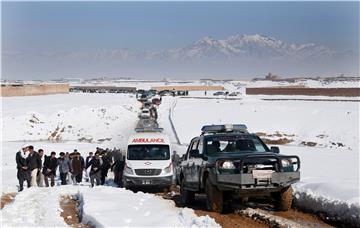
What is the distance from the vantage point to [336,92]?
10588 centimetres

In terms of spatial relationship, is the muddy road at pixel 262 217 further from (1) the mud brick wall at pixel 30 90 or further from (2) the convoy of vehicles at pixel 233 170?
(1) the mud brick wall at pixel 30 90

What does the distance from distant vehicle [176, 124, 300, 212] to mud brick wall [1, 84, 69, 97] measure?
2791 inches

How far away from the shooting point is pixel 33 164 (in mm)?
19484

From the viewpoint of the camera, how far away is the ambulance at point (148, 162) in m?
20.0

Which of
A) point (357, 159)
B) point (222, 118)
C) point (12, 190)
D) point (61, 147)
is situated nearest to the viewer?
point (12, 190)

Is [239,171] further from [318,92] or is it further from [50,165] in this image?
[318,92]

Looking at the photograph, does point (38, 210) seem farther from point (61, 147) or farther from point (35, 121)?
point (35, 121)

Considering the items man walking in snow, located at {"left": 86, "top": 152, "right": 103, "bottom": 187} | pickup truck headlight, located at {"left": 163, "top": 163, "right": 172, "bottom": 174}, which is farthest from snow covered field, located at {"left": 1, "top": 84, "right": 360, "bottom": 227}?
pickup truck headlight, located at {"left": 163, "top": 163, "right": 172, "bottom": 174}

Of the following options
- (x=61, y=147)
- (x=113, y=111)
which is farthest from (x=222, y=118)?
(x=61, y=147)

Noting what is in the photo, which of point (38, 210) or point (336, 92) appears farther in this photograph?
point (336, 92)

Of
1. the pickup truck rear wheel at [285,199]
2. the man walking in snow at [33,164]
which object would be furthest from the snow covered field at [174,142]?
the man walking in snow at [33,164]

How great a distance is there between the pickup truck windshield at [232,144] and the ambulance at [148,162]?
20.7 ft

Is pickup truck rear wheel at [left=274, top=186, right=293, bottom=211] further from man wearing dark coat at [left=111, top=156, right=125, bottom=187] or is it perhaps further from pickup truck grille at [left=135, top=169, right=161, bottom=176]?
man wearing dark coat at [left=111, top=156, right=125, bottom=187]

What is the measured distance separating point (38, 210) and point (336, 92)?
98.6 metres
